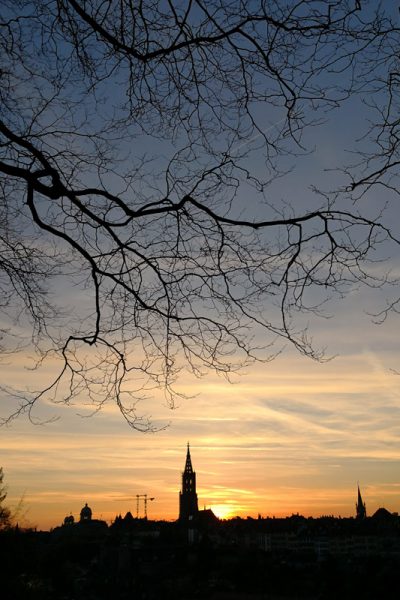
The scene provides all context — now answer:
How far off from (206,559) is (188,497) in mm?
42285

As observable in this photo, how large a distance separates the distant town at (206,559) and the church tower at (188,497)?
0.58 ft

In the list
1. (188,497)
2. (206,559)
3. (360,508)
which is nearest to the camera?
(206,559)

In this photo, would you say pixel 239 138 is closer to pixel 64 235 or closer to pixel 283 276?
pixel 283 276

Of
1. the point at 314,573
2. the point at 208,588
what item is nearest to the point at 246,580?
the point at 208,588

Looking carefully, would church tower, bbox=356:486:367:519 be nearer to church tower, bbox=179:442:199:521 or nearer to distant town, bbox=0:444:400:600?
distant town, bbox=0:444:400:600

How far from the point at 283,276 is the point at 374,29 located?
1.24 m

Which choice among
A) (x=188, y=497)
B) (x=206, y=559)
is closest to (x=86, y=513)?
(x=188, y=497)

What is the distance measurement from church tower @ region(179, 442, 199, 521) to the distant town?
177mm

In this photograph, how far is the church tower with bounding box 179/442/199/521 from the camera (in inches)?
4646

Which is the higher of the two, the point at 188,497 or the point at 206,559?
the point at 188,497

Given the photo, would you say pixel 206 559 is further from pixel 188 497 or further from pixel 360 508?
pixel 360 508

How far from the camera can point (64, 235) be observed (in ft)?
11.8

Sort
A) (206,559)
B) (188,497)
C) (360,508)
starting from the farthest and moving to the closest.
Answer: (360,508), (188,497), (206,559)

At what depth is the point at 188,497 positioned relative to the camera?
118938 mm
